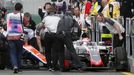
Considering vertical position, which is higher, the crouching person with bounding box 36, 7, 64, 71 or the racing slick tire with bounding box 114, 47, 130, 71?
the crouching person with bounding box 36, 7, 64, 71

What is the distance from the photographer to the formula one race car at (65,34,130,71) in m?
18.5

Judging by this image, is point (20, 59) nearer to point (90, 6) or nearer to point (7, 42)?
point (7, 42)

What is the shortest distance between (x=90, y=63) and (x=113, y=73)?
81 centimetres

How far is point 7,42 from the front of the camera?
18.9 metres

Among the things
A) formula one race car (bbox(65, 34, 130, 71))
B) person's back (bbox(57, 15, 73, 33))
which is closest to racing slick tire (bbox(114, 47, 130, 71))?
formula one race car (bbox(65, 34, 130, 71))

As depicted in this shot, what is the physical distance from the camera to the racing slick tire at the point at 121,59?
728 inches

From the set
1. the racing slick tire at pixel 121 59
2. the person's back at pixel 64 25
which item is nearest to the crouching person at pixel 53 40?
the person's back at pixel 64 25

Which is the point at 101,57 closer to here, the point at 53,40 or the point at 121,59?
the point at 121,59

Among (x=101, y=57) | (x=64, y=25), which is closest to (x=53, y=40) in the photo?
(x=64, y=25)

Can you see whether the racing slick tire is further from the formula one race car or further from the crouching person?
the crouching person

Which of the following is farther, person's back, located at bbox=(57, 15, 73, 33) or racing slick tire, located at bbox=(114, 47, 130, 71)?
racing slick tire, located at bbox=(114, 47, 130, 71)

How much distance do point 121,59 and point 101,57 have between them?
59 centimetres

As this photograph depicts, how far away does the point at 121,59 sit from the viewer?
1850cm

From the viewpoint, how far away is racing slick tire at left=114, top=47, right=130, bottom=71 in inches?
728
